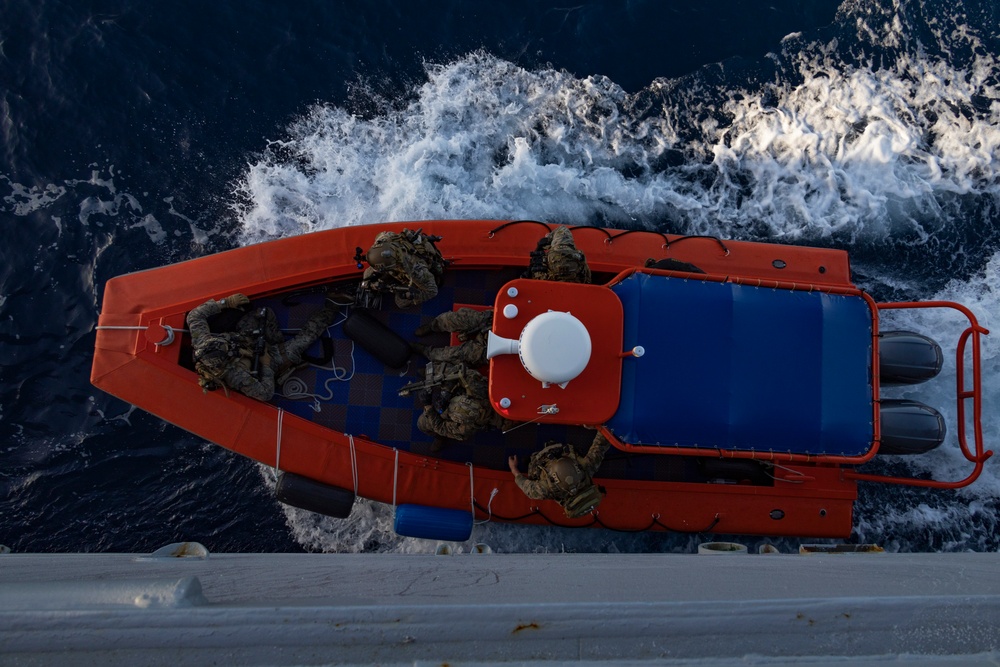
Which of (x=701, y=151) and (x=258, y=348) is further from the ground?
(x=701, y=151)

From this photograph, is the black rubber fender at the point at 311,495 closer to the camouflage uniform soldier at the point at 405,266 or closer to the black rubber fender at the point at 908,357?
the camouflage uniform soldier at the point at 405,266

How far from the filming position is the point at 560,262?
13.0 feet

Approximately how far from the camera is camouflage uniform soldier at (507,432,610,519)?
12.4ft

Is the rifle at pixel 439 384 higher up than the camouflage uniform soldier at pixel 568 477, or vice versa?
the rifle at pixel 439 384

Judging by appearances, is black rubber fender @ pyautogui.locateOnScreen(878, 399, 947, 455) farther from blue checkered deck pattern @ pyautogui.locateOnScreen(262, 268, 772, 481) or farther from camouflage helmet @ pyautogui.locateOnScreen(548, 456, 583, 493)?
camouflage helmet @ pyautogui.locateOnScreen(548, 456, 583, 493)

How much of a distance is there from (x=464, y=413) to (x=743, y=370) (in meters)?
1.76

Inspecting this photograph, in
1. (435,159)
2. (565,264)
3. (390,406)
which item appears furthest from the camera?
(435,159)

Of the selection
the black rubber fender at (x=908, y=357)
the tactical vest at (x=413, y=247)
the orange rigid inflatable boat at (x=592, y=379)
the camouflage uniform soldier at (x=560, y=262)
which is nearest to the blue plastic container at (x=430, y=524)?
the orange rigid inflatable boat at (x=592, y=379)

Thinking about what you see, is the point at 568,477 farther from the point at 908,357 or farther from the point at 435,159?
the point at 435,159

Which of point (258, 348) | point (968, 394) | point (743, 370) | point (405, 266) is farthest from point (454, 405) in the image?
point (968, 394)

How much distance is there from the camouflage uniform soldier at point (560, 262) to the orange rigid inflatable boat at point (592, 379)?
0.93 ft

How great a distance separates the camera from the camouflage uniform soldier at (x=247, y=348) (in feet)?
13.4

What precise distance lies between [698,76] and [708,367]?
3.58 m

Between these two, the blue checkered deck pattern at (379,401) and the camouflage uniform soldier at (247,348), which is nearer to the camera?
the camouflage uniform soldier at (247,348)
